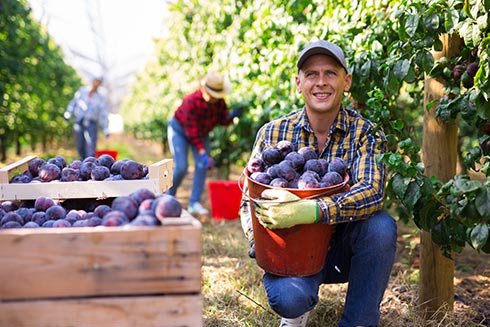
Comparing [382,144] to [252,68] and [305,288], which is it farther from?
[252,68]

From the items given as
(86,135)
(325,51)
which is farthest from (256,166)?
(86,135)

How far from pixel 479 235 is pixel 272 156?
2.92 feet

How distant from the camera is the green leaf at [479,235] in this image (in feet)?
6.89

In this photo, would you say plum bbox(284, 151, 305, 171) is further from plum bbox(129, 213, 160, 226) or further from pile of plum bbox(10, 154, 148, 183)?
plum bbox(129, 213, 160, 226)

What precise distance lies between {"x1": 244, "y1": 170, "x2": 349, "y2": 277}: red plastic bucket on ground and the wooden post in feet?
2.55

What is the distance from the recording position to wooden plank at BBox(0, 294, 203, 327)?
157 cm

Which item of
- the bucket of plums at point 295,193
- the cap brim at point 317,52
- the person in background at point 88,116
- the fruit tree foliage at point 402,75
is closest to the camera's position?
the bucket of plums at point 295,193

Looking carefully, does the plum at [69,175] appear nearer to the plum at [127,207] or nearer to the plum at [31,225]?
the plum at [31,225]

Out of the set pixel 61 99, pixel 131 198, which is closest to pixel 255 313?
pixel 131 198

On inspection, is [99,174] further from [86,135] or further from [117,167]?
[86,135]

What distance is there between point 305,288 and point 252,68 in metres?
3.85

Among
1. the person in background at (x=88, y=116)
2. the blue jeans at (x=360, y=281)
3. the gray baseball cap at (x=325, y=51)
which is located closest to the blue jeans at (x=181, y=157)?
the person in background at (x=88, y=116)

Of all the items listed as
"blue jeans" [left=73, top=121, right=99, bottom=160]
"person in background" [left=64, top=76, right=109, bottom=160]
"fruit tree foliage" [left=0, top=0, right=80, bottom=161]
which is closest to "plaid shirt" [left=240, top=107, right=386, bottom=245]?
"person in background" [left=64, top=76, right=109, bottom=160]

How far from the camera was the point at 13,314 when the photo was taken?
1.57m
